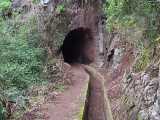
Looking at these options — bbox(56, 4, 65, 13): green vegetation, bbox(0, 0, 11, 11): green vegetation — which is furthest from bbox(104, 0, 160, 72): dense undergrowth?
bbox(0, 0, 11, 11): green vegetation

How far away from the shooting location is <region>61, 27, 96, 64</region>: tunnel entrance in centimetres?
2258

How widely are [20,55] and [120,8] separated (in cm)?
546

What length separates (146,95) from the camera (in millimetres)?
7871

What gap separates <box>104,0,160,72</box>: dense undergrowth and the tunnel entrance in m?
10.4

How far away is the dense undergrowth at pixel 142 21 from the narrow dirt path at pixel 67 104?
223 cm

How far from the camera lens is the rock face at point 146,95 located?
7006 mm

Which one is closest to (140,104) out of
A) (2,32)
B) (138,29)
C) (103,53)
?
(138,29)

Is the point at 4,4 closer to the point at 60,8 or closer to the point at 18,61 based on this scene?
the point at 60,8

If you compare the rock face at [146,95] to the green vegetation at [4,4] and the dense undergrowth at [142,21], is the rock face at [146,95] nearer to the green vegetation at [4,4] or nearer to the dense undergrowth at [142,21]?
the dense undergrowth at [142,21]

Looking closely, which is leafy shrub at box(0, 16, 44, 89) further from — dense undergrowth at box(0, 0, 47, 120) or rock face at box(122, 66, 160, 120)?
rock face at box(122, 66, 160, 120)

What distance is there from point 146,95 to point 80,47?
1770cm

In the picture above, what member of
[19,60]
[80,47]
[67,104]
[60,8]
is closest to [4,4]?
[60,8]

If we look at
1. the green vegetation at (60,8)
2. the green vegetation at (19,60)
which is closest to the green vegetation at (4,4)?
the green vegetation at (19,60)

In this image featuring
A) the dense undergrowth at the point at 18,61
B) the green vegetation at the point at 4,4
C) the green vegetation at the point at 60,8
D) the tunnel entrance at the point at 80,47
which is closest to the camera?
the dense undergrowth at the point at 18,61
